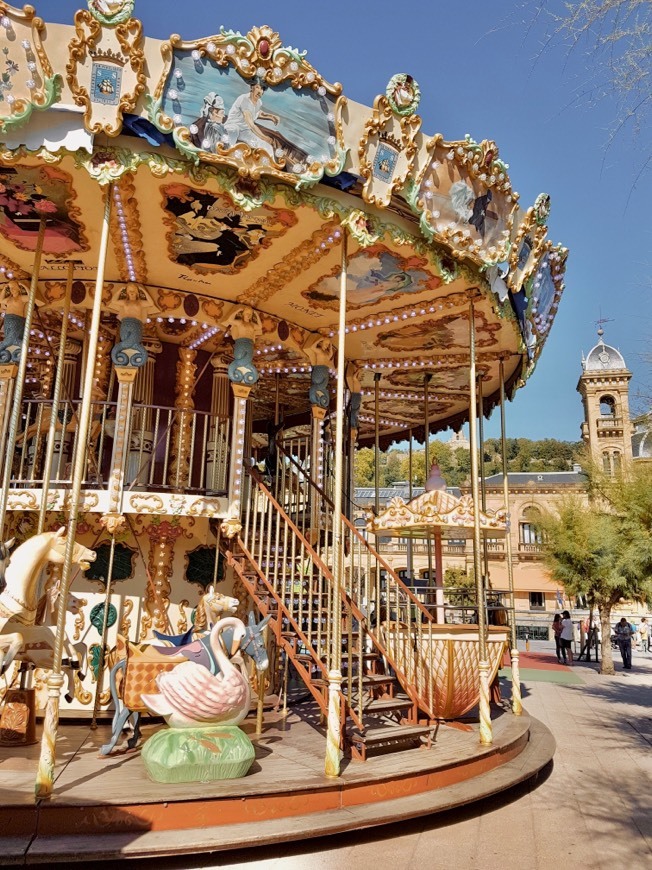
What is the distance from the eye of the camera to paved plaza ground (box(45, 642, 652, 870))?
4449 millimetres

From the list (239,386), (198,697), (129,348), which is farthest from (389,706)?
(129,348)

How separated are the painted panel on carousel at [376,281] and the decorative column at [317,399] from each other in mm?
999

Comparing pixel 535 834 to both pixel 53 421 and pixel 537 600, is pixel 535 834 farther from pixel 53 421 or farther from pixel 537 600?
pixel 537 600

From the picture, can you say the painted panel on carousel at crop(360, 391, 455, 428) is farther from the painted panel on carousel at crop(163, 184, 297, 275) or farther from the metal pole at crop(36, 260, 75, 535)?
the metal pole at crop(36, 260, 75, 535)

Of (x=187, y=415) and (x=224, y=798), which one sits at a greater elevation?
(x=187, y=415)

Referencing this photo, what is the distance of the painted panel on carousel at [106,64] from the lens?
516cm

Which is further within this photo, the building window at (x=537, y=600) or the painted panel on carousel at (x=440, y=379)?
the building window at (x=537, y=600)

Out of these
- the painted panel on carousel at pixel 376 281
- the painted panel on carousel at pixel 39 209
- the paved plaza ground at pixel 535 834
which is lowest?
the paved plaza ground at pixel 535 834

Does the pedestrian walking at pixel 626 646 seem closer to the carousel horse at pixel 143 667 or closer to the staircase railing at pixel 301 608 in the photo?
the staircase railing at pixel 301 608

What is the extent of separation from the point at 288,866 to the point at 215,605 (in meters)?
2.34

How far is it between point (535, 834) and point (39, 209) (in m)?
7.32

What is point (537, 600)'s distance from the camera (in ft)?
136

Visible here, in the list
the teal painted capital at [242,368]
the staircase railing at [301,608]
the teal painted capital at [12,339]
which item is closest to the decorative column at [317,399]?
the staircase railing at [301,608]

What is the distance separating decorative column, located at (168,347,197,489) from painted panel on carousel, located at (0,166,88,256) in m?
2.46
